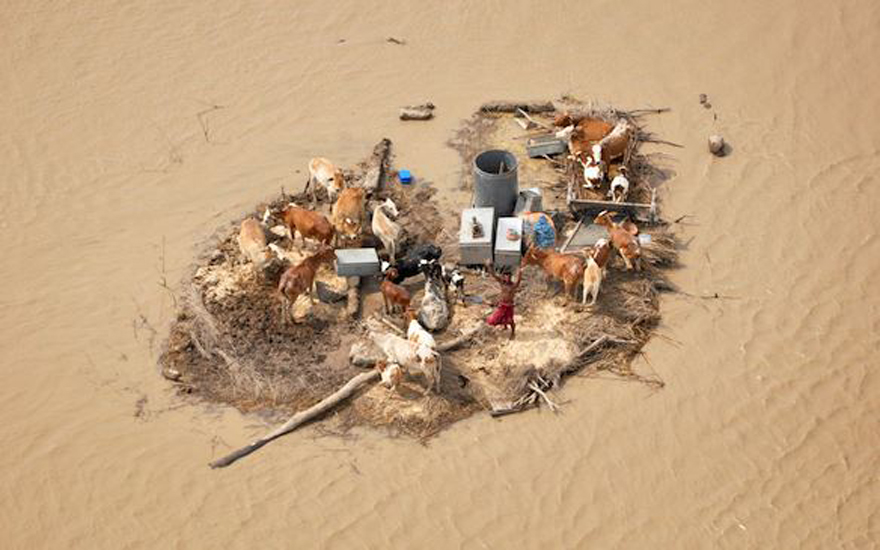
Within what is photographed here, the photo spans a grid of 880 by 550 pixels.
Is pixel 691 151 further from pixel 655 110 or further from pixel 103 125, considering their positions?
pixel 103 125

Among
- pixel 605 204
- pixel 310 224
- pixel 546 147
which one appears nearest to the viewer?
pixel 310 224

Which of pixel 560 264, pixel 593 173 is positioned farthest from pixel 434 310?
pixel 593 173

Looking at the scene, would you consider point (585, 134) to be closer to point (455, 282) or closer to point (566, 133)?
point (566, 133)

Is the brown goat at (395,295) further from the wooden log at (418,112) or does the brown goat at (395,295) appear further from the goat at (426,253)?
the wooden log at (418,112)

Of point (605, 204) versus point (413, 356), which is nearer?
point (413, 356)

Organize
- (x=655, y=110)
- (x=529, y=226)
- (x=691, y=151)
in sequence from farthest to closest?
(x=655, y=110), (x=691, y=151), (x=529, y=226)

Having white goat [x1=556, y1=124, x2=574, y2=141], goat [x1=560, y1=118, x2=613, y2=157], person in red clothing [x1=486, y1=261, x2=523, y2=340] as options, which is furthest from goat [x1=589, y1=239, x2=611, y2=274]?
white goat [x1=556, y1=124, x2=574, y2=141]

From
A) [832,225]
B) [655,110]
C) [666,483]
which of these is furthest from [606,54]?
[666,483]
